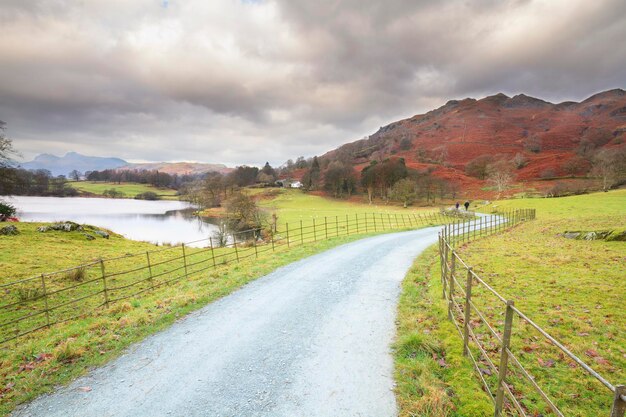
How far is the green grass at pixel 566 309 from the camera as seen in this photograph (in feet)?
16.3

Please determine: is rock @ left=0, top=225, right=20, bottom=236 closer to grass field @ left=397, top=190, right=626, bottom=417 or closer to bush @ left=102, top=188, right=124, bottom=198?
grass field @ left=397, top=190, right=626, bottom=417

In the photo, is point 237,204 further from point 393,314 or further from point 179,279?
point 393,314

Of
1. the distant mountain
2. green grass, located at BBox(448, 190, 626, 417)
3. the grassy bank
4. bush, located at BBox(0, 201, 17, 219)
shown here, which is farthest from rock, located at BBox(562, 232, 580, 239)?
the distant mountain

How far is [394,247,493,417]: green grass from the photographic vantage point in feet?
14.5

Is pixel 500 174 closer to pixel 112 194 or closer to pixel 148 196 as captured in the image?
pixel 148 196

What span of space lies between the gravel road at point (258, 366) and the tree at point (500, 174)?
254 feet

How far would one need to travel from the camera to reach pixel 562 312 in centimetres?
779

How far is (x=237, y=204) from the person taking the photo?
4188 cm

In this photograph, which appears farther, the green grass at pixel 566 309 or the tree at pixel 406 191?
the tree at pixel 406 191

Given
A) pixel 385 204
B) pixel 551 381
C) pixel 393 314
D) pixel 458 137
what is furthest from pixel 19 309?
pixel 458 137

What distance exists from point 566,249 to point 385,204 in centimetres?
5572

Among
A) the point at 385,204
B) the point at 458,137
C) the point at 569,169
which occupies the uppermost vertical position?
the point at 458,137

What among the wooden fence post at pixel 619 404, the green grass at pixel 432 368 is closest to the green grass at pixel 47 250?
the green grass at pixel 432 368

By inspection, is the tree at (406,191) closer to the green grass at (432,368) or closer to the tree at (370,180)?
the tree at (370,180)
